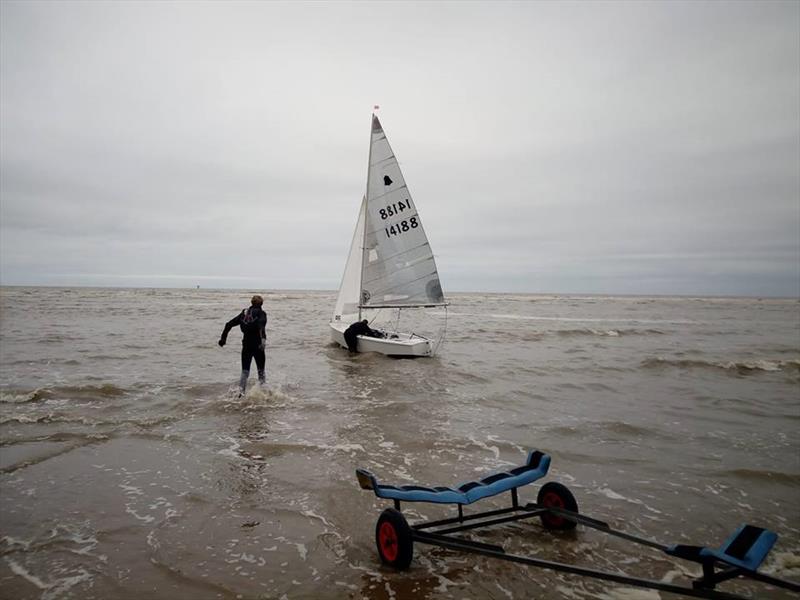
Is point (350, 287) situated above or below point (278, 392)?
above

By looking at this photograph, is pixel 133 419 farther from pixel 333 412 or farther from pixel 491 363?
pixel 491 363

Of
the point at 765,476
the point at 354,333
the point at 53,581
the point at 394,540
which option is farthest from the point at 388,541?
the point at 354,333

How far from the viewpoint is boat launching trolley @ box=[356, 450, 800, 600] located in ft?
9.33

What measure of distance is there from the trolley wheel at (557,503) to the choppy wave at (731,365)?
43.1 ft

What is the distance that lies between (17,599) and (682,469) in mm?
7773

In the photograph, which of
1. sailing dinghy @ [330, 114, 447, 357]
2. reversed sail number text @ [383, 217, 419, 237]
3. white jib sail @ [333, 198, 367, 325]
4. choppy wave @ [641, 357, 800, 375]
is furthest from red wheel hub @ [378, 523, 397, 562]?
white jib sail @ [333, 198, 367, 325]

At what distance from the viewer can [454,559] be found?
3908 millimetres

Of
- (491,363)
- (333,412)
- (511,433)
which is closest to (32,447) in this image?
(333,412)

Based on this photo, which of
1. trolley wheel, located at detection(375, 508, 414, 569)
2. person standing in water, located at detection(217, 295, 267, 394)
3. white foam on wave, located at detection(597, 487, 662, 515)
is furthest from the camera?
person standing in water, located at detection(217, 295, 267, 394)

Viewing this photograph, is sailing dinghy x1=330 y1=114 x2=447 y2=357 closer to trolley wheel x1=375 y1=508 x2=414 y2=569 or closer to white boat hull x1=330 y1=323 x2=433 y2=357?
white boat hull x1=330 y1=323 x2=433 y2=357

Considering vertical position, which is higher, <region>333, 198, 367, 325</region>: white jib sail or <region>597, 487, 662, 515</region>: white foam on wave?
<region>333, 198, 367, 325</region>: white jib sail

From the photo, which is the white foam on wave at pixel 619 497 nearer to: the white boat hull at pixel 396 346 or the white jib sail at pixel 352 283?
the white boat hull at pixel 396 346

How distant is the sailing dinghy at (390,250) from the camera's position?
668 inches

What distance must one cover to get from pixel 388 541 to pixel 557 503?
6.12ft
